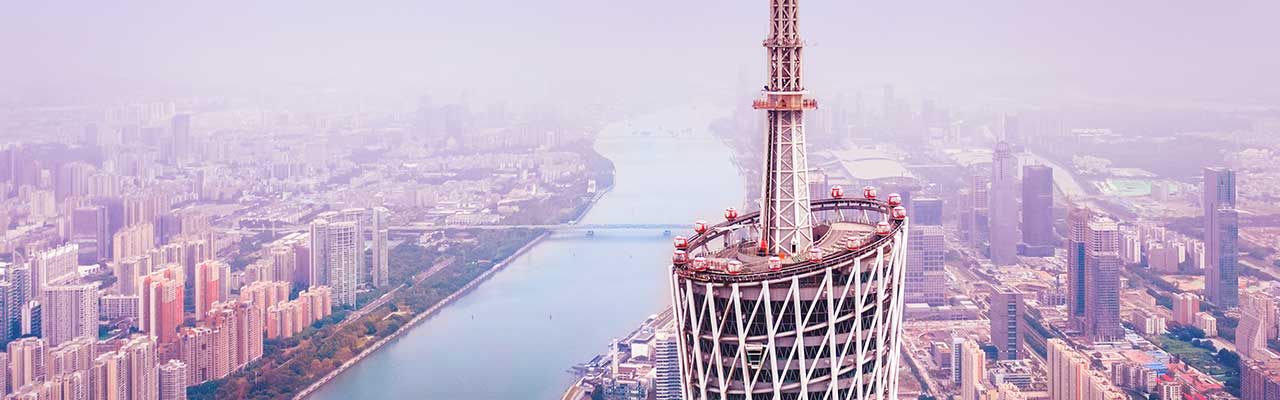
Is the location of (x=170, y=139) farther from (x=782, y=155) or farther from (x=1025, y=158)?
(x=782, y=155)

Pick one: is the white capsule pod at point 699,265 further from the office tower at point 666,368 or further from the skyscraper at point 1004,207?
the skyscraper at point 1004,207

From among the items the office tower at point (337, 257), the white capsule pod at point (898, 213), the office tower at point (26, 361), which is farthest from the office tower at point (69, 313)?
the white capsule pod at point (898, 213)

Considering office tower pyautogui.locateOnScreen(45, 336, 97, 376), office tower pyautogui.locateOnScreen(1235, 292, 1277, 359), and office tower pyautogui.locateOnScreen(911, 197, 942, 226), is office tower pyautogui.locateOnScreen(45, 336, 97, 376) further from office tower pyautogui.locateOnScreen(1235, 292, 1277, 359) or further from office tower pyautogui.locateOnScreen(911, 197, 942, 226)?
office tower pyautogui.locateOnScreen(1235, 292, 1277, 359)

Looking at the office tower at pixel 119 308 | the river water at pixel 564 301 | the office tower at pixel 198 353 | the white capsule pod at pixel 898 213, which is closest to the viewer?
the white capsule pod at pixel 898 213

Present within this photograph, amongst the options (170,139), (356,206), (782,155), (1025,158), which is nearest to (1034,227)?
(1025,158)

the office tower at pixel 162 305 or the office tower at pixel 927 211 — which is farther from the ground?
the office tower at pixel 927 211

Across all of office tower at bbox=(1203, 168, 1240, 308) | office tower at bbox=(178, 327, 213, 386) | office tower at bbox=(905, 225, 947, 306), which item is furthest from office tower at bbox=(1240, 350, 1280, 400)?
office tower at bbox=(178, 327, 213, 386)

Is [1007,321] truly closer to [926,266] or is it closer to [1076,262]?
[926,266]
